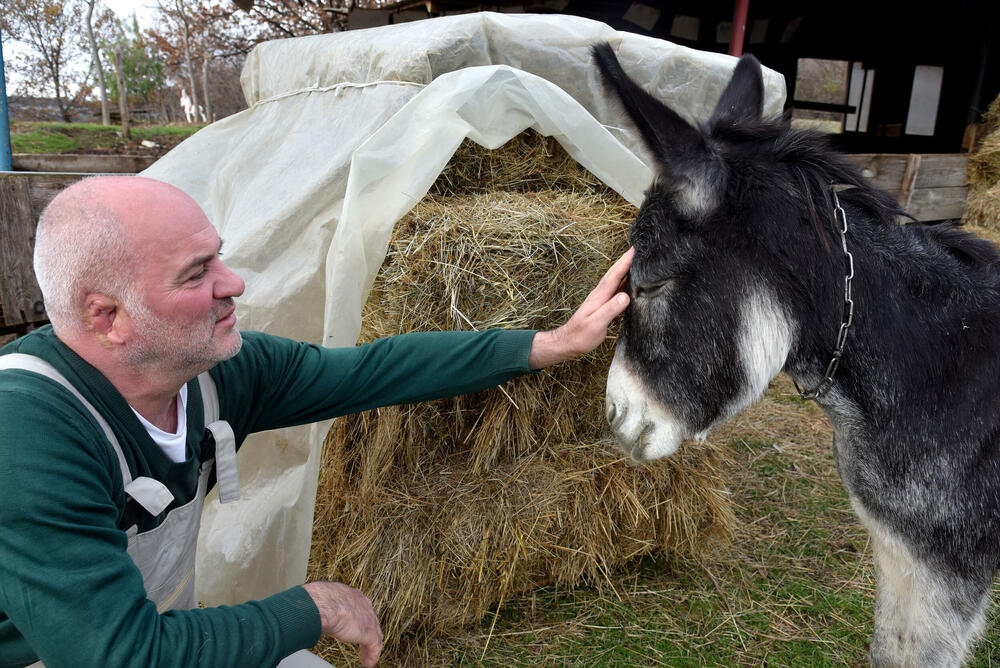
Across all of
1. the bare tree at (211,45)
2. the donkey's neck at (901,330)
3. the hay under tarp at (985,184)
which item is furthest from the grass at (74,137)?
the donkey's neck at (901,330)

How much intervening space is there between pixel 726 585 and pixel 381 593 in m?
1.78

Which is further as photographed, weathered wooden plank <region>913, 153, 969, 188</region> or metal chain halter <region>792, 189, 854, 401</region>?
weathered wooden plank <region>913, 153, 969, 188</region>

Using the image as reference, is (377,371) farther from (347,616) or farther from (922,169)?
(922,169)

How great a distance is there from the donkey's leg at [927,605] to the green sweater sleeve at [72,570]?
173cm

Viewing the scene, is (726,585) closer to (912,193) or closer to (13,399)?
(13,399)

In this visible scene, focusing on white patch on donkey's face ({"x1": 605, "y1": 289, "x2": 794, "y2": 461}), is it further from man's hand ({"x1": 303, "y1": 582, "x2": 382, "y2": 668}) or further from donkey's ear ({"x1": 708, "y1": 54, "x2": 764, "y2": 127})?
man's hand ({"x1": 303, "y1": 582, "x2": 382, "y2": 668})

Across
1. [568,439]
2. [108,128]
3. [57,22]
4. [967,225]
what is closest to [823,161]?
[568,439]

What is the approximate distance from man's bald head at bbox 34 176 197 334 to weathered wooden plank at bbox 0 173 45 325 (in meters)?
2.54

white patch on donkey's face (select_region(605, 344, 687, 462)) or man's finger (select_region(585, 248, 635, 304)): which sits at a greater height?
man's finger (select_region(585, 248, 635, 304))

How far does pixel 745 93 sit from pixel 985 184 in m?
6.87

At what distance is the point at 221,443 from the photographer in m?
1.83

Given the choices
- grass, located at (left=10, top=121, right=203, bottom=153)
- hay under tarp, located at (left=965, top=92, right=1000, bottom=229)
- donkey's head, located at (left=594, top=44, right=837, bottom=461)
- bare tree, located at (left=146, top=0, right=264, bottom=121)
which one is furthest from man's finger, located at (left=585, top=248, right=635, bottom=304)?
bare tree, located at (left=146, top=0, right=264, bottom=121)

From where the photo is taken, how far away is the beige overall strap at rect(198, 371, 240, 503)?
1.82 m

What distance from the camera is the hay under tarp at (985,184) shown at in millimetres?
6809
